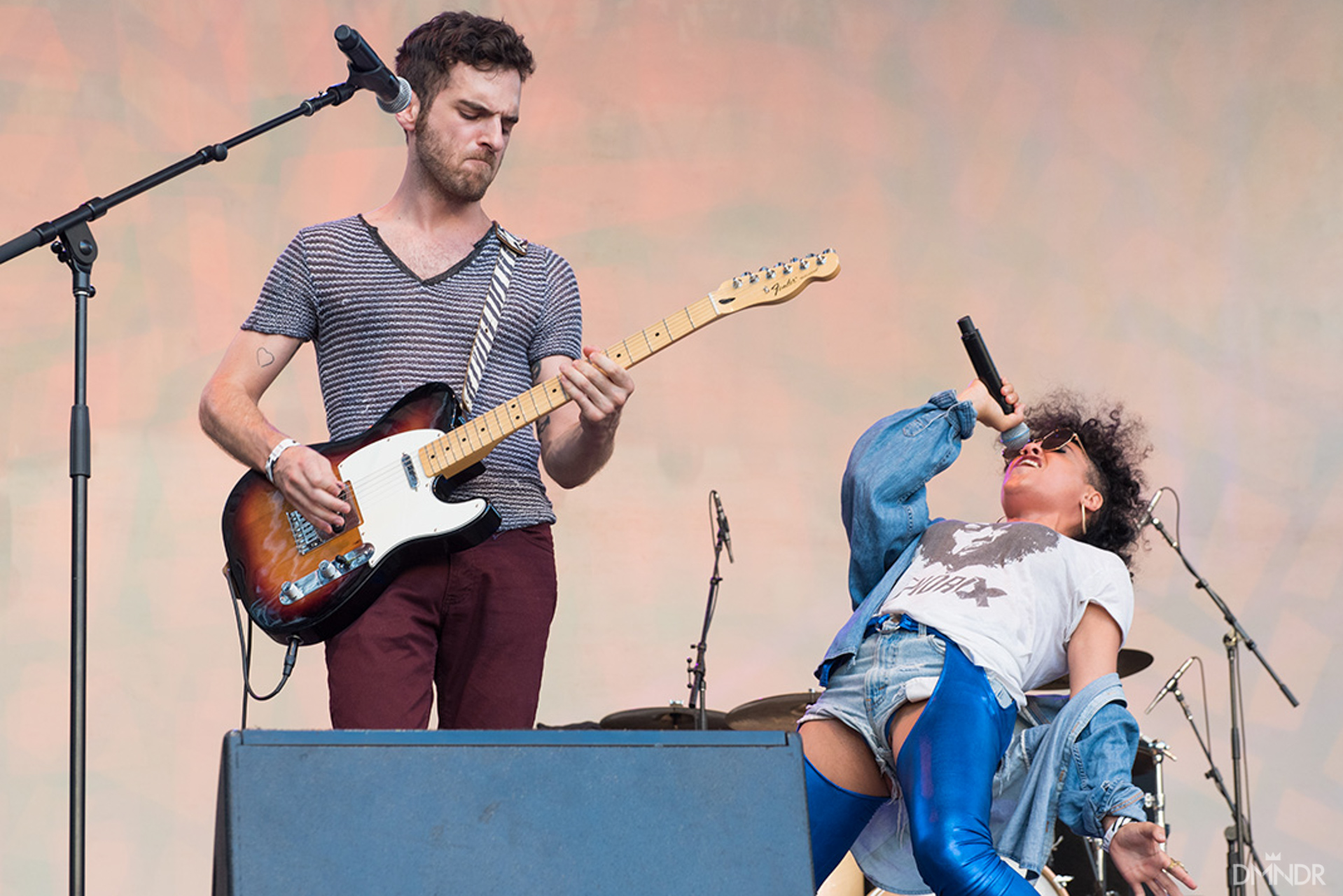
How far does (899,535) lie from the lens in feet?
8.16

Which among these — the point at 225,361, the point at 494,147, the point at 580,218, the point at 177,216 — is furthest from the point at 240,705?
the point at 494,147

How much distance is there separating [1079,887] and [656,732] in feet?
9.65

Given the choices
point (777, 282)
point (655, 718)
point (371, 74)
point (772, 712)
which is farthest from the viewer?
point (655, 718)

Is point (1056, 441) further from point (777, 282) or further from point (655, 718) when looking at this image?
point (655, 718)

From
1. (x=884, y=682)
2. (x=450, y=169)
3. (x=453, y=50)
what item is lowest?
(x=884, y=682)

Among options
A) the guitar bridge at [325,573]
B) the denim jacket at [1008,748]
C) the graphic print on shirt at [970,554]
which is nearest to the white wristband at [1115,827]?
the denim jacket at [1008,748]

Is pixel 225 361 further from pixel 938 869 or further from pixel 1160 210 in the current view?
pixel 1160 210

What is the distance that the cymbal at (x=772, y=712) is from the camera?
3.93 m

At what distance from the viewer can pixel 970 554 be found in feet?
7.94

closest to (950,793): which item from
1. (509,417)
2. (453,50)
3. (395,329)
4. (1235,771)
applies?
(509,417)

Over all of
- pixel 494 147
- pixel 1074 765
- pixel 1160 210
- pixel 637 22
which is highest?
pixel 637 22

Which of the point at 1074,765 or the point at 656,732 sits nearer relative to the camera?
the point at 656,732

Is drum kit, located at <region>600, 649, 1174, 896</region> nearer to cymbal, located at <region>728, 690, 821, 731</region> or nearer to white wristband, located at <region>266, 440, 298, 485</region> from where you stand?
cymbal, located at <region>728, 690, 821, 731</region>

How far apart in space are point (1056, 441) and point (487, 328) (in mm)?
1167
